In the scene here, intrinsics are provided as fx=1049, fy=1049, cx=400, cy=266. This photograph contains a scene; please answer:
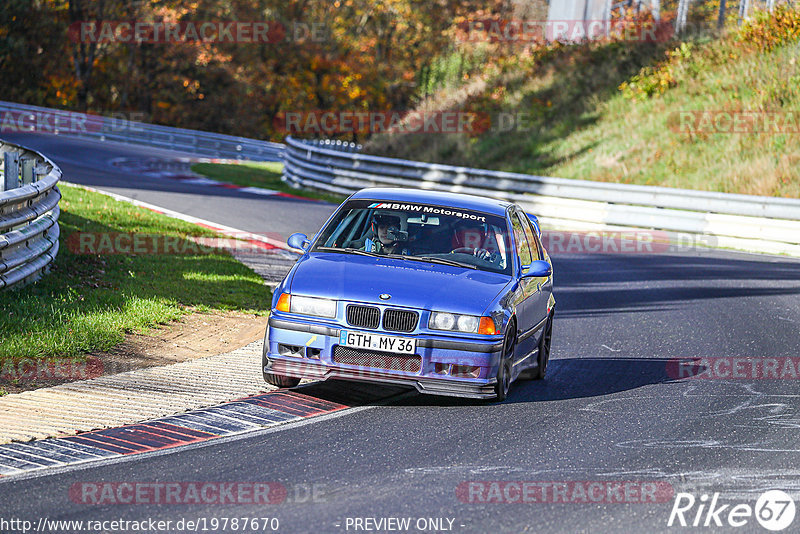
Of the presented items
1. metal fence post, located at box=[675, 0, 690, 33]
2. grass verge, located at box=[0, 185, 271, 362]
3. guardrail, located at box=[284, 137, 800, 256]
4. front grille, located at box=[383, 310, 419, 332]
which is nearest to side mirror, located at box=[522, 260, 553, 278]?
front grille, located at box=[383, 310, 419, 332]

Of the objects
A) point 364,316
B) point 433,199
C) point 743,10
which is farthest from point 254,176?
point 364,316

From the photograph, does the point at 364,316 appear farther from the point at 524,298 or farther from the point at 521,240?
the point at 521,240

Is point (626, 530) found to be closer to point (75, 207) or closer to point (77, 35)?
point (75, 207)

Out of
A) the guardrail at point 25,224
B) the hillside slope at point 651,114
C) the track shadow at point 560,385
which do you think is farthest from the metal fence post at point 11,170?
the hillside slope at point 651,114

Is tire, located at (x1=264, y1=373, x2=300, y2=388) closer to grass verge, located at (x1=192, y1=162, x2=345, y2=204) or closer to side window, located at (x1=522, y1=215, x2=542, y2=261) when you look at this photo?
side window, located at (x1=522, y1=215, x2=542, y2=261)

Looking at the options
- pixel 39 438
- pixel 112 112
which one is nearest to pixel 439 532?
pixel 39 438

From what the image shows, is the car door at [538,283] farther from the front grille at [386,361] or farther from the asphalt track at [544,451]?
the front grille at [386,361]

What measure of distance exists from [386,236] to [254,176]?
83.4 feet

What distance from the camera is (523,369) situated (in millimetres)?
8875

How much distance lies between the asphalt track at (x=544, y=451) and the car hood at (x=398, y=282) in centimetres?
86

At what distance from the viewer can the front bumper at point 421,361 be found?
7.62m

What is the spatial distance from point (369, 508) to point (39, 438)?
2.37 m

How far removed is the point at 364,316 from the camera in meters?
7.67

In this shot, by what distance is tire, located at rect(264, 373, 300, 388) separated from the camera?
818cm
